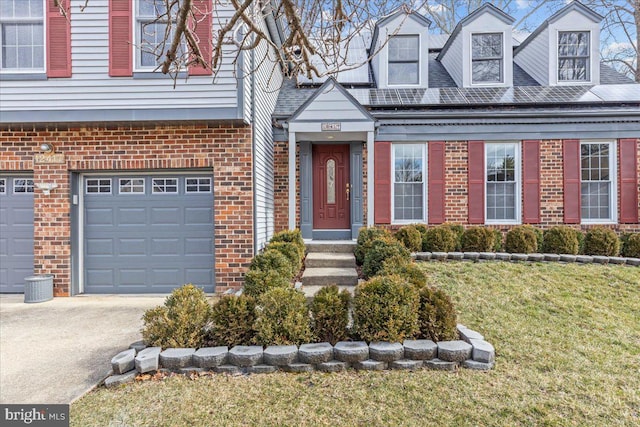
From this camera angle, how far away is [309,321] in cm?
350

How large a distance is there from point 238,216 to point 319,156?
9.80ft

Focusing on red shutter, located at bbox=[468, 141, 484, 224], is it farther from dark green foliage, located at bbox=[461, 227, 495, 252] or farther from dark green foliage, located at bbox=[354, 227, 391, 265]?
dark green foliage, located at bbox=[354, 227, 391, 265]

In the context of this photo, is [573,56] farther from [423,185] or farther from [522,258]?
[522,258]

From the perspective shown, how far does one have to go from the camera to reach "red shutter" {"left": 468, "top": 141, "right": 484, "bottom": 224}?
802 centimetres

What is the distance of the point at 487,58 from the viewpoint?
882 cm

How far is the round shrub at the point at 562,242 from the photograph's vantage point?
679 cm

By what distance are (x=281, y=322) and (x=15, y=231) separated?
582 cm

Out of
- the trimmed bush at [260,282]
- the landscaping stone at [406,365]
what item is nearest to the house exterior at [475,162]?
the trimmed bush at [260,282]

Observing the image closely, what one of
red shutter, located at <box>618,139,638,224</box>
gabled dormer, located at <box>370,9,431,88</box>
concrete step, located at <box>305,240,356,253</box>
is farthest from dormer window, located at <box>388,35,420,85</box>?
red shutter, located at <box>618,139,638,224</box>

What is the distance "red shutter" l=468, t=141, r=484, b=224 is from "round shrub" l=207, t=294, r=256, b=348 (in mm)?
6220

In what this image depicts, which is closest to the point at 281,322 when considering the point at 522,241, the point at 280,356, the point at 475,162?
the point at 280,356

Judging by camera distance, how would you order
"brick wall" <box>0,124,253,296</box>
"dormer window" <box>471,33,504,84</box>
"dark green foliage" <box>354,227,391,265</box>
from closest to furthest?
"brick wall" <box>0,124,253,296</box> → "dark green foliage" <box>354,227,391,265</box> → "dormer window" <box>471,33,504,84</box>

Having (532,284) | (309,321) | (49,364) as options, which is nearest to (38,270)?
(49,364)

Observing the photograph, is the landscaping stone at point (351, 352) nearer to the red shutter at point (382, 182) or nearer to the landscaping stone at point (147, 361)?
the landscaping stone at point (147, 361)
